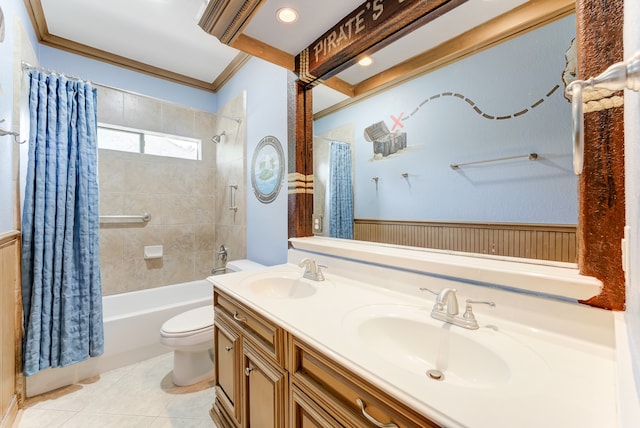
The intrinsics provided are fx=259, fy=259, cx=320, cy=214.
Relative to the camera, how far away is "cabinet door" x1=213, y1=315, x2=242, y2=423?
125cm

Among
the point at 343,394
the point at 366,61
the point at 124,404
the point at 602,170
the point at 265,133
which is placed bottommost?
the point at 124,404

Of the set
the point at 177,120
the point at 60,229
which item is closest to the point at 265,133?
the point at 177,120

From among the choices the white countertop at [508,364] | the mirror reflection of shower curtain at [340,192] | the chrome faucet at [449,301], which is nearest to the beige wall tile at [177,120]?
the mirror reflection of shower curtain at [340,192]

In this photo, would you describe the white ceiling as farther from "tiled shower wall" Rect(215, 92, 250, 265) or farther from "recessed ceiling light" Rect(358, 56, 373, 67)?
"tiled shower wall" Rect(215, 92, 250, 265)

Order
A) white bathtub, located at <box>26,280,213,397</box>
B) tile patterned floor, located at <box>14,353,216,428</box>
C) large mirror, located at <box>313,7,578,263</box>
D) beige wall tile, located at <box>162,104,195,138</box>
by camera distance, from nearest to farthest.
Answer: large mirror, located at <box>313,7,578,263</box> → tile patterned floor, located at <box>14,353,216,428</box> → white bathtub, located at <box>26,280,213,397</box> → beige wall tile, located at <box>162,104,195,138</box>

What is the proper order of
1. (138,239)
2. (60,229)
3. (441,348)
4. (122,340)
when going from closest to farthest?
1. (441,348)
2. (60,229)
3. (122,340)
4. (138,239)

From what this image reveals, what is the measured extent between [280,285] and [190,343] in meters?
0.79

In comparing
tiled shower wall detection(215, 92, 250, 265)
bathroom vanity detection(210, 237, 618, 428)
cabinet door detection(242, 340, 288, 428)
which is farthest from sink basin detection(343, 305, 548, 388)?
tiled shower wall detection(215, 92, 250, 265)

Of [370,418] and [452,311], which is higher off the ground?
[452,311]

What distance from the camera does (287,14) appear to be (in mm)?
1388

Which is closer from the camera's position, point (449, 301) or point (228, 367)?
point (449, 301)

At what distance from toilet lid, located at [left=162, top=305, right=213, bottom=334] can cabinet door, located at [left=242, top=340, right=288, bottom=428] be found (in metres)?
0.77

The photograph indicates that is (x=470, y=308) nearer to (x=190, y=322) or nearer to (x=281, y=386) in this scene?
(x=281, y=386)

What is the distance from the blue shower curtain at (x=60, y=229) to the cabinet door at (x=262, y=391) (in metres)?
1.47
